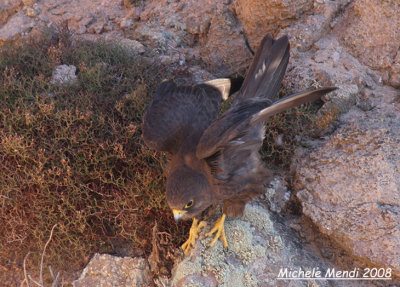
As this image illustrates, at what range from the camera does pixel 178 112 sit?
3.70 m

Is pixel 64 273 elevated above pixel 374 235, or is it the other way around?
pixel 374 235

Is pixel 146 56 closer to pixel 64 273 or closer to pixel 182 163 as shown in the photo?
pixel 182 163

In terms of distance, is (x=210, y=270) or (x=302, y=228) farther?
(x=302, y=228)

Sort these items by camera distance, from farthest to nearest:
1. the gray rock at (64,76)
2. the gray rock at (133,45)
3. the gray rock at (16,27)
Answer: the gray rock at (16,27) → the gray rock at (133,45) → the gray rock at (64,76)

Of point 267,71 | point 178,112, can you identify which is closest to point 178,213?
point 178,112

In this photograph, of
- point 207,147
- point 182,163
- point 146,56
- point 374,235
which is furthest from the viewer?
point 146,56

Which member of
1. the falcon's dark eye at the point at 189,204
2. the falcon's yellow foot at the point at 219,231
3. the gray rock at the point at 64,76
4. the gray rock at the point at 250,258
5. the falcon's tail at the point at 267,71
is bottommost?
the gray rock at the point at 250,258

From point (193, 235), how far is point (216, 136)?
1.05 meters

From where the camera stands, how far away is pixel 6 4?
5.76m

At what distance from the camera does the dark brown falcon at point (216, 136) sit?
298 centimetres

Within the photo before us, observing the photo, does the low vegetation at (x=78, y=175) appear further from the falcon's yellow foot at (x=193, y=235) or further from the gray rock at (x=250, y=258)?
the gray rock at (x=250, y=258)

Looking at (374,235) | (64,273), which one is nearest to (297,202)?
(374,235)

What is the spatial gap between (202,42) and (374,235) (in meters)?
3.35

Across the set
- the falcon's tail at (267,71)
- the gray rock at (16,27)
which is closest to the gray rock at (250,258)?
the falcon's tail at (267,71)
